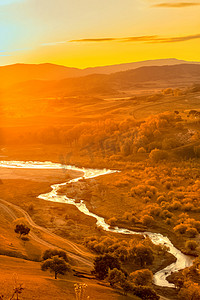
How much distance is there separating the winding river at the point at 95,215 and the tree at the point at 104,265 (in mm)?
4522

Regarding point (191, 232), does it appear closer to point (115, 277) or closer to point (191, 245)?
point (191, 245)

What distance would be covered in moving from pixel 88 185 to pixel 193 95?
10131cm

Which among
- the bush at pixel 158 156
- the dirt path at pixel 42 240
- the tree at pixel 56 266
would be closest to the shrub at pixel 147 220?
the dirt path at pixel 42 240

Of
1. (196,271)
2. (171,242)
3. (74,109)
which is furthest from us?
(74,109)

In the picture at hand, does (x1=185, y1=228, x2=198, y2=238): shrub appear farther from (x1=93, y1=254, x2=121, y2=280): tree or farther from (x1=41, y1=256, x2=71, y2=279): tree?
(x1=41, y1=256, x2=71, y2=279): tree

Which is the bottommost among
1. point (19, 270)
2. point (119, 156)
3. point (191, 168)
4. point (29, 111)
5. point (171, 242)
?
point (19, 270)

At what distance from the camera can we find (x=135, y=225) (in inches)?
1711

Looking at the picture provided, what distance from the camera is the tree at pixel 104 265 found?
28.1 meters

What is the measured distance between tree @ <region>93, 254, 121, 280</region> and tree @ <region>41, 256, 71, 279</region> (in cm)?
237

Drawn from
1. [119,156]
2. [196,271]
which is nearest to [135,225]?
[196,271]

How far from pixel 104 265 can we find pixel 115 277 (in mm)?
1808

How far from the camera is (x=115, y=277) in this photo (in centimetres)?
2692

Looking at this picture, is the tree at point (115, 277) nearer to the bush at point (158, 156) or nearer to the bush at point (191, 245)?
the bush at point (191, 245)

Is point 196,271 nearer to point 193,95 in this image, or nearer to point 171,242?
point 171,242
